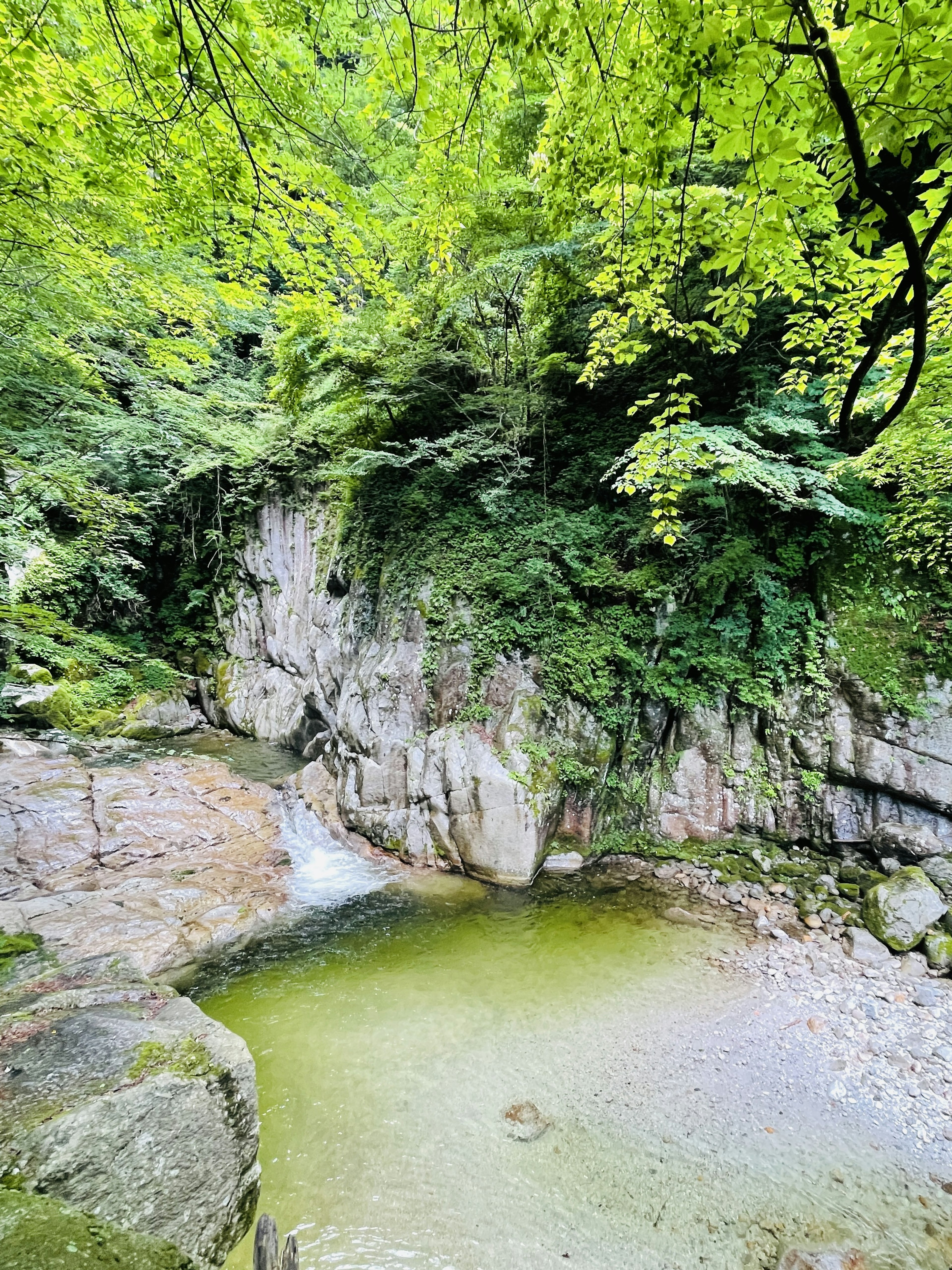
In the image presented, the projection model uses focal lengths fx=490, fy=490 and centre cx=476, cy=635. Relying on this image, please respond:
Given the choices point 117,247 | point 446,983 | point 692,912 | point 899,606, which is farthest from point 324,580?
point 899,606

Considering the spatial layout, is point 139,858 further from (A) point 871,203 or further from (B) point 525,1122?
(A) point 871,203

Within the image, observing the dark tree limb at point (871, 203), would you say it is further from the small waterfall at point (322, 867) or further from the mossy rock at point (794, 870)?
the small waterfall at point (322, 867)

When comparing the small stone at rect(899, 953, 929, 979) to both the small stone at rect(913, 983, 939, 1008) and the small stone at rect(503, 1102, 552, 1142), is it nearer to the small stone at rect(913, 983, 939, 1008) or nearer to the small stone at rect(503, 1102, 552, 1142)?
the small stone at rect(913, 983, 939, 1008)

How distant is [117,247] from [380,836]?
1040cm

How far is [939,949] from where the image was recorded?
4699 mm

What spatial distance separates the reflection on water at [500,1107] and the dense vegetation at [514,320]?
11.3 feet

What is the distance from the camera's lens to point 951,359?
3.93m

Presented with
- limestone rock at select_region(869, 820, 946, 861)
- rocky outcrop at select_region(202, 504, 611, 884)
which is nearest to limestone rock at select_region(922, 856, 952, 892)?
limestone rock at select_region(869, 820, 946, 861)

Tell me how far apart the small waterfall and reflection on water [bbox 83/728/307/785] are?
69.4 inches

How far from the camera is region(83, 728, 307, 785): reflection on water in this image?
9539mm

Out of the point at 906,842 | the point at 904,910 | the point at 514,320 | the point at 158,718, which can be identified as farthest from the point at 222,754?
the point at 906,842

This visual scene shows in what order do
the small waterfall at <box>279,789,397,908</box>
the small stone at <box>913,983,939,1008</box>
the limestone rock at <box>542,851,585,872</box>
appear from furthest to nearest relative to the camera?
the limestone rock at <box>542,851,585,872</box> → the small waterfall at <box>279,789,397,908</box> → the small stone at <box>913,983,939,1008</box>

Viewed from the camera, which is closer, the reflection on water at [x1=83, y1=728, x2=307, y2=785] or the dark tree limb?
the dark tree limb

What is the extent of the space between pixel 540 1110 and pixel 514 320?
1042cm
